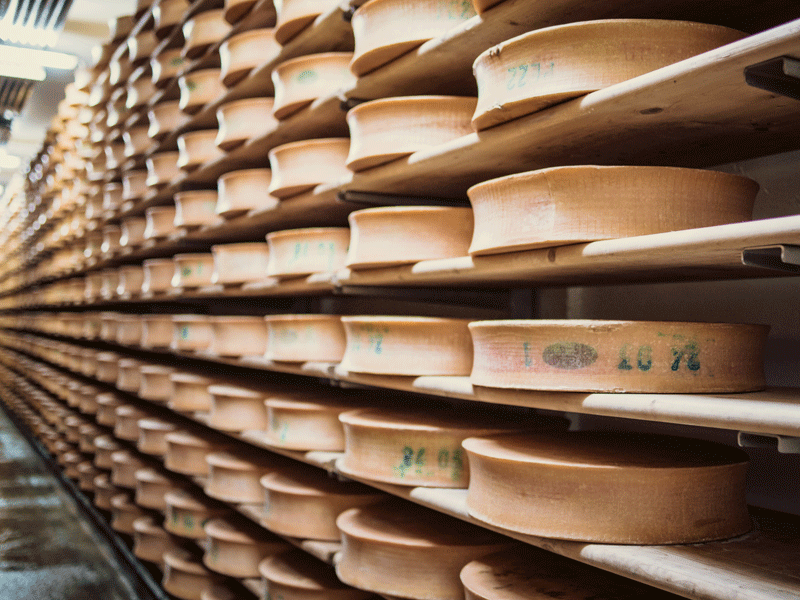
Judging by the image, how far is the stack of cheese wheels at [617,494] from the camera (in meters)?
1.23

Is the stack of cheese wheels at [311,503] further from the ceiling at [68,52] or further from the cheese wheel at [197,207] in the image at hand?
the ceiling at [68,52]

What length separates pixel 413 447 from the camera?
1756 mm

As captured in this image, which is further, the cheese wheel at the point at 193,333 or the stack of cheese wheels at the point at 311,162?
the cheese wheel at the point at 193,333

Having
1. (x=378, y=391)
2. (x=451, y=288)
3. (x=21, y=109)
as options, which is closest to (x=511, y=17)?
(x=451, y=288)

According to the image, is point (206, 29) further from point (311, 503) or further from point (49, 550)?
point (49, 550)

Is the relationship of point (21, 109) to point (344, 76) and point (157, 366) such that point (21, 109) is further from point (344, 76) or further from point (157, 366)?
point (344, 76)

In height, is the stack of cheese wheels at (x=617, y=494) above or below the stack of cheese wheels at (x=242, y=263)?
below

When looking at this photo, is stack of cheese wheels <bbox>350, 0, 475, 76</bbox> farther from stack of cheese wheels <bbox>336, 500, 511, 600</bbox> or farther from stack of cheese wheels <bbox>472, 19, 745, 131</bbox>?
stack of cheese wheels <bbox>336, 500, 511, 600</bbox>

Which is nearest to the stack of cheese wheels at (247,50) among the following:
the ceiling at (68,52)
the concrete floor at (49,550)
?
the concrete floor at (49,550)

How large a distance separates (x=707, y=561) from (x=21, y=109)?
340 inches

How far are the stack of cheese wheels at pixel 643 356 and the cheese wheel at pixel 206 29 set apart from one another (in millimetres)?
2393

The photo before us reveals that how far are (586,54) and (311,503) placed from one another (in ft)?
4.87

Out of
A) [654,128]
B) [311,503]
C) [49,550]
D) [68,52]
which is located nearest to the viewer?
[654,128]

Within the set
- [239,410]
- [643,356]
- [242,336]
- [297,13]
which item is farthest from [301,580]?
[297,13]
